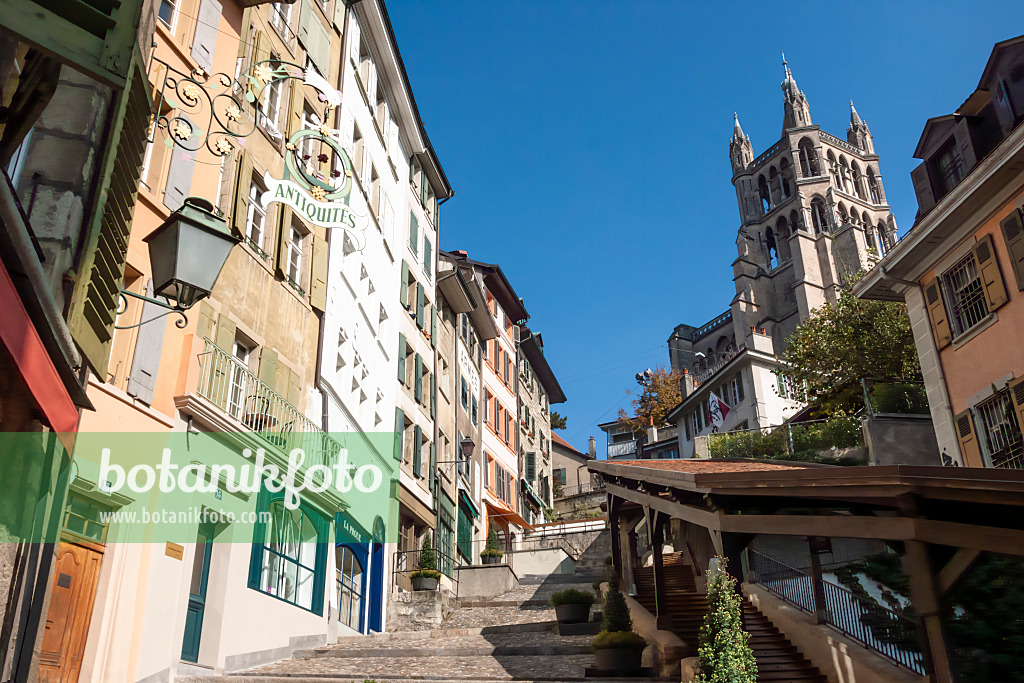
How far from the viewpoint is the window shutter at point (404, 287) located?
80.8 ft

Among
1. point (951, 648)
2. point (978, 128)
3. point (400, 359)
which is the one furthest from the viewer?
point (400, 359)

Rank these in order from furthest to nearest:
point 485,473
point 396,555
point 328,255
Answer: point 485,473 → point 396,555 → point 328,255

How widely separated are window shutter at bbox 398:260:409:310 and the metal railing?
12883 millimetres

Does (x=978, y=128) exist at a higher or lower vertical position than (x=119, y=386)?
higher

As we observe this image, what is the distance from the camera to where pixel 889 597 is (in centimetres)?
1170

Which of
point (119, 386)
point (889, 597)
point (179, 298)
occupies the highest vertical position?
point (119, 386)

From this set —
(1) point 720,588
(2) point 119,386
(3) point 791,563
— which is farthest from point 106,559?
(3) point 791,563

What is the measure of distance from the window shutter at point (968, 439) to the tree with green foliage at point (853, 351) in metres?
11.0

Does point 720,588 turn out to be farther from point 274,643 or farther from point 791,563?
point 791,563

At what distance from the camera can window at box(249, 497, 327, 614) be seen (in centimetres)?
1418

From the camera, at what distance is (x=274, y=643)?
46.9 ft

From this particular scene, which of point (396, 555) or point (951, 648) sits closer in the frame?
point (951, 648)

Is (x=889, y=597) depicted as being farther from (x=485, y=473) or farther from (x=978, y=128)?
(x=485, y=473)

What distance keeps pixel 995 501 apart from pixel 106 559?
980 cm
